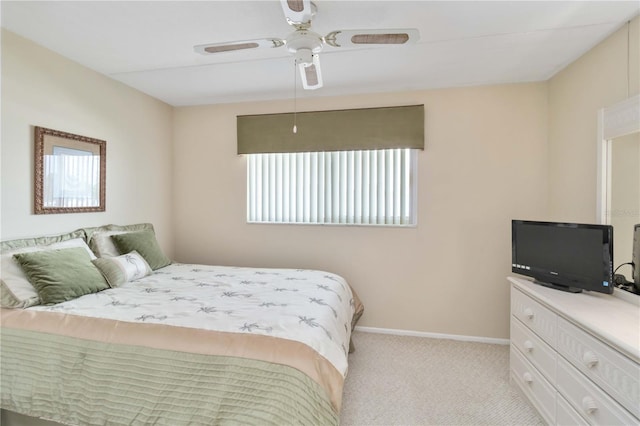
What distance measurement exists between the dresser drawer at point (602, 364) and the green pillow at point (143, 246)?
10.5 ft

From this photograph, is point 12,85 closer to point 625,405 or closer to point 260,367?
point 260,367

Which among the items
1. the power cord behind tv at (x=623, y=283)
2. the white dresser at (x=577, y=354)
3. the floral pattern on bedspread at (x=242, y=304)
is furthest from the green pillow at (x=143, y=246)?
the power cord behind tv at (x=623, y=283)

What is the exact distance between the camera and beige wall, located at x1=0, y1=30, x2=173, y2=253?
2.09 m

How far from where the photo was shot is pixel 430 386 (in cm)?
223

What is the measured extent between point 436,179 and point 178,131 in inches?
123

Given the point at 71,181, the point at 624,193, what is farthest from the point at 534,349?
the point at 71,181

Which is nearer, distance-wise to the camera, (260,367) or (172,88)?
(260,367)

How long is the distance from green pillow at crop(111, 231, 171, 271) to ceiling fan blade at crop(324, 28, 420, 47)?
245cm

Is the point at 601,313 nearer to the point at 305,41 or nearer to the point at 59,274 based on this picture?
the point at 305,41

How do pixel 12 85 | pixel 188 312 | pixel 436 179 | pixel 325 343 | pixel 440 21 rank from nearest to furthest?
pixel 325 343, pixel 188 312, pixel 440 21, pixel 12 85, pixel 436 179

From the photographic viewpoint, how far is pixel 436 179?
3053 mm

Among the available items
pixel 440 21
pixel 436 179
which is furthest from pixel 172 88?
pixel 436 179

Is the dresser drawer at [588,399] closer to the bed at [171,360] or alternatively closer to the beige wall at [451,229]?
the bed at [171,360]

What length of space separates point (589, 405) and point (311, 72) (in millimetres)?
2326
